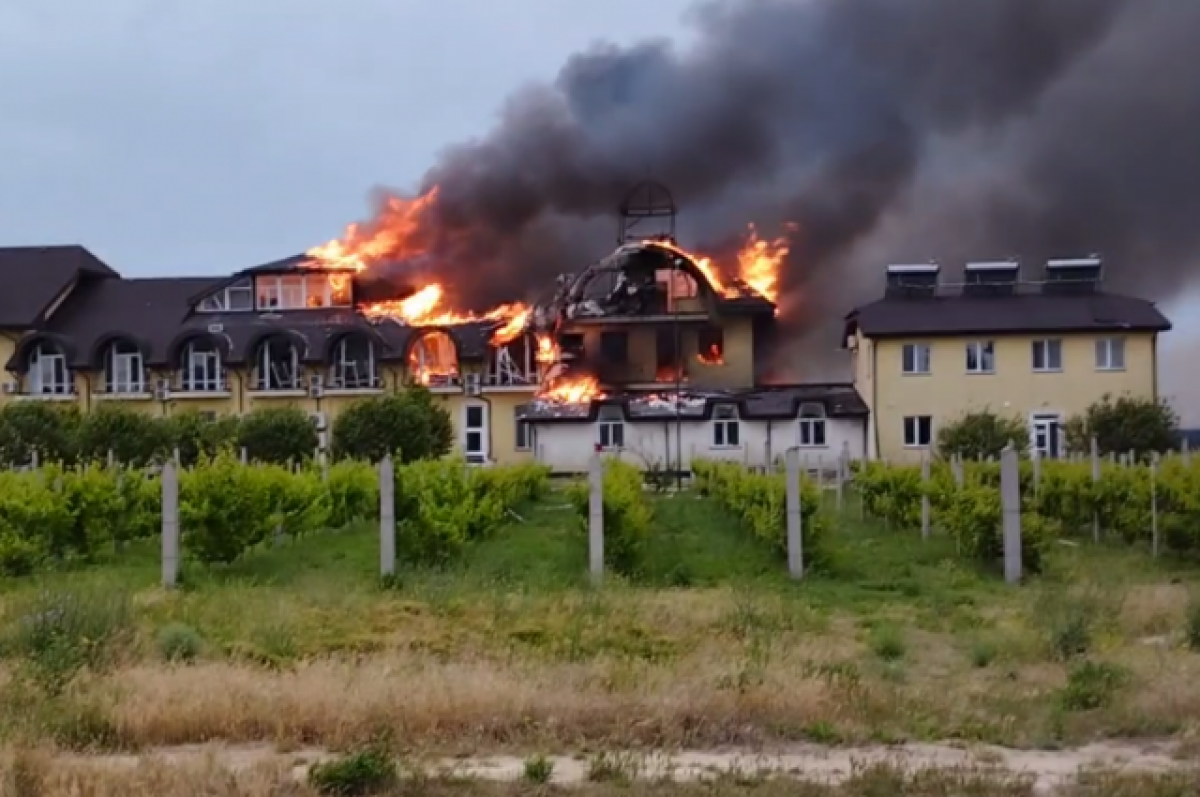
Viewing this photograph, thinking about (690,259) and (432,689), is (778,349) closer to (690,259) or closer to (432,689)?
(690,259)

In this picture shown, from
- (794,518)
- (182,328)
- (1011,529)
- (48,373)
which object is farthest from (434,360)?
(1011,529)

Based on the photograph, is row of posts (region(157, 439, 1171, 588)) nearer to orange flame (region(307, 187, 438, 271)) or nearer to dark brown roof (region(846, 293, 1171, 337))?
dark brown roof (region(846, 293, 1171, 337))

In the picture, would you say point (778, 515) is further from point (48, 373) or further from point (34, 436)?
point (48, 373)

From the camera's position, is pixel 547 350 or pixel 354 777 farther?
pixel 547 350

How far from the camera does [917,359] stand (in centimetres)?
5141

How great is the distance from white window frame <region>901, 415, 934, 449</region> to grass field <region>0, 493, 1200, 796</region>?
Result: 3278 centimetres

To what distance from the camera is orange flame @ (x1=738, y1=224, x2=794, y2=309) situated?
56.9 meters

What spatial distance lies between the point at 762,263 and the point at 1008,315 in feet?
33.6

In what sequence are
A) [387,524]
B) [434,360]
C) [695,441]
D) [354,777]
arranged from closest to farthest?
[354,777] < [387,524] < [695,441] < [434,360]

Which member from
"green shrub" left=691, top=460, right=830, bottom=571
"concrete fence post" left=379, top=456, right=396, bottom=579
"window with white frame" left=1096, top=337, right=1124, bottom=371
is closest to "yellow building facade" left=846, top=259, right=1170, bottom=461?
"window with white frame" left=1096, top=337, right=1124, bottom=371

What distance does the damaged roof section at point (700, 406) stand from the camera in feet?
170

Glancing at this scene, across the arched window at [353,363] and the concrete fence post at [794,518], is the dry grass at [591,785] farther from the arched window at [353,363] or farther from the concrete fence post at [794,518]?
the arched window at [353,363]

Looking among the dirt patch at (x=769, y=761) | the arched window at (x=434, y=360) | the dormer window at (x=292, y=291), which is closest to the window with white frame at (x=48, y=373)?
the dormer window at (x=292, y=291)

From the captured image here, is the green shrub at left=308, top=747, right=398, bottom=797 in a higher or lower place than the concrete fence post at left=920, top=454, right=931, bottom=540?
lower
